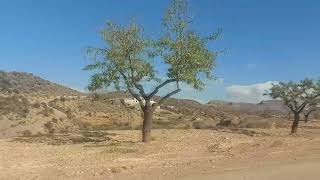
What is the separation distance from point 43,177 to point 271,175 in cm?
757

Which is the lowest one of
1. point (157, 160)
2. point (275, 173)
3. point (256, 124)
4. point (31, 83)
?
point (275, 173)

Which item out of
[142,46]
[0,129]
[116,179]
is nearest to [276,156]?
[116,179]

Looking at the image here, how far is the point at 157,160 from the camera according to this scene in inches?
900

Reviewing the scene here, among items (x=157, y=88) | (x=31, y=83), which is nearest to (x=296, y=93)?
(x=157, y=88)

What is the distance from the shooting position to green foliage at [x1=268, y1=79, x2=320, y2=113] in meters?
46.6

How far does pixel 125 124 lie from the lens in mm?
53156

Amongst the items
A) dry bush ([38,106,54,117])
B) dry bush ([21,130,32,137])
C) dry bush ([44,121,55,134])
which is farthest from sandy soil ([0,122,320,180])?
dry bush ([38,106,54,117])

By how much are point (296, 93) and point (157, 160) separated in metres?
26.2

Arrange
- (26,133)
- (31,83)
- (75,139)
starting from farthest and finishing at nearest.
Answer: (31,83) < (26,133) < (75,139)

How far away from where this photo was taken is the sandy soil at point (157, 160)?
1792 cm

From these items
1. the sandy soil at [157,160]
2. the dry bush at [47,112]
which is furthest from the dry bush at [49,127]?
the sandy soil at [157,160]

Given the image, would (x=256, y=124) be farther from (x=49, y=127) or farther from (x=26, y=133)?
(x=26, y=133)

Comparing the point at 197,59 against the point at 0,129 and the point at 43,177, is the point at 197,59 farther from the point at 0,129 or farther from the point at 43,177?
A: the point at 0,129

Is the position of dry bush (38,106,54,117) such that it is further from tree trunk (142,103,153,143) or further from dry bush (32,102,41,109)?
tree trunk (142,103,153,143)
